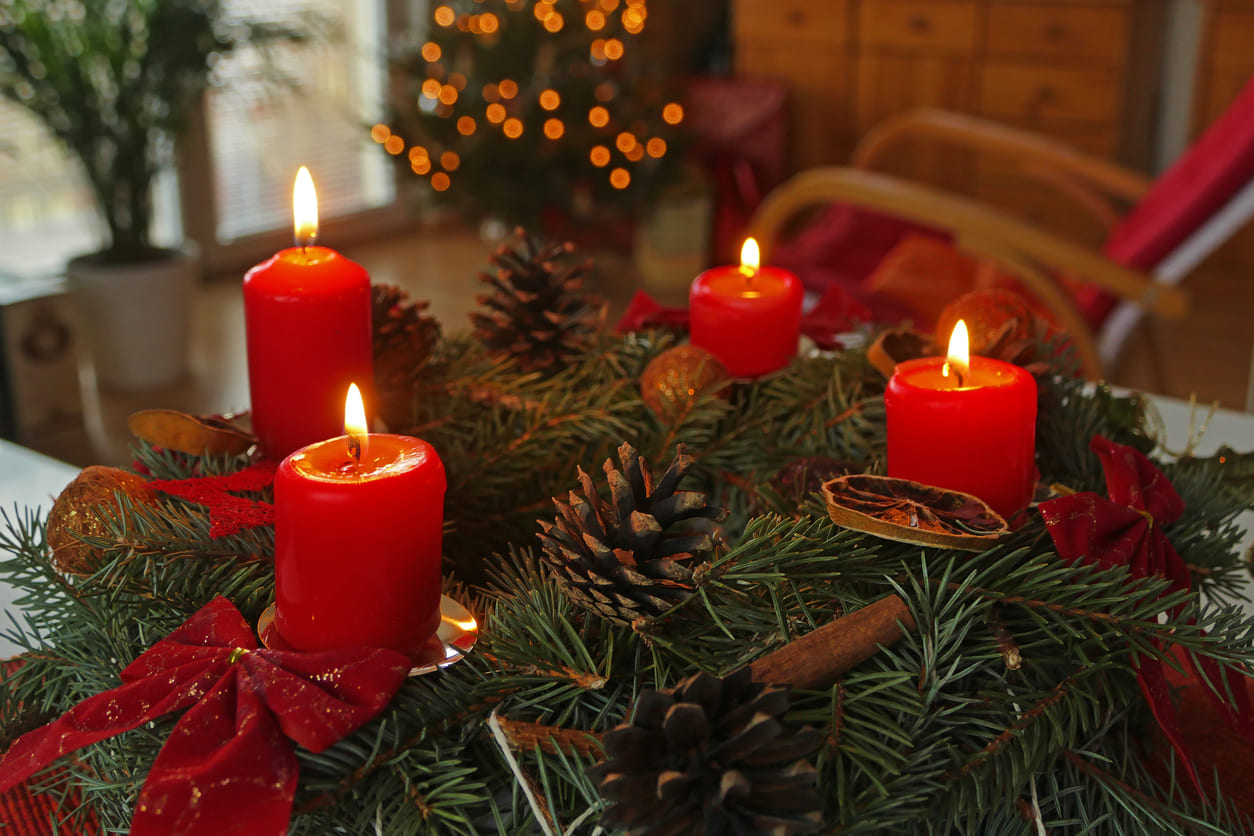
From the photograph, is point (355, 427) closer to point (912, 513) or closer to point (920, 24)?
point (912, 513)

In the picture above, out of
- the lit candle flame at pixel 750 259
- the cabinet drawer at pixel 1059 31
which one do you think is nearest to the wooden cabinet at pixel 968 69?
the cabinet drawer at pixel 1059 31

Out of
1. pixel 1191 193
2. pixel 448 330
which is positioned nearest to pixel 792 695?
pixel 1191 193

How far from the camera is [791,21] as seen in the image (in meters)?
3.30

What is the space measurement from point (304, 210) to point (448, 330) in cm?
155

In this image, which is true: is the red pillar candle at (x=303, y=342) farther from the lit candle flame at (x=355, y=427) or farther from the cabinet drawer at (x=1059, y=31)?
the cabinet drawer at (x=1059, y=31)

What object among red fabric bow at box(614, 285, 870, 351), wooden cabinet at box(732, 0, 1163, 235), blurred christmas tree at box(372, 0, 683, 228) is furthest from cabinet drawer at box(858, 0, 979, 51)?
red fabric bow at box(614, 285, 870, 351)

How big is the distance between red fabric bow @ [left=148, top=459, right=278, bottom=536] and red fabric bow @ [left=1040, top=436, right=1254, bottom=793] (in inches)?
12.5

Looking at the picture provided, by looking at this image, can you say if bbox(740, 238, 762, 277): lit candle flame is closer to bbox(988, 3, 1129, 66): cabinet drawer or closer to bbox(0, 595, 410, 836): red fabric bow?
bbox(0, 595, 410, 836): red fabric bow

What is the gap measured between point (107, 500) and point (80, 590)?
0.17ft

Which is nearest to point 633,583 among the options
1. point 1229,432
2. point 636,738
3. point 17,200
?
point 636,738

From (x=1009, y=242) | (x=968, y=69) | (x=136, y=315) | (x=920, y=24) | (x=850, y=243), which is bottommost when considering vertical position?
(x=136, y=315)

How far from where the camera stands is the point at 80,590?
0.47 m

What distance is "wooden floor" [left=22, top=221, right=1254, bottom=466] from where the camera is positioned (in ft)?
7.19

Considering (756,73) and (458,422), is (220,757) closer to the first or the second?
(458,422)
